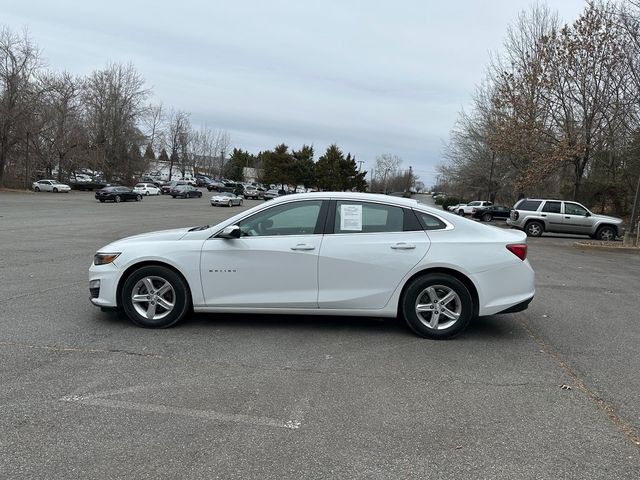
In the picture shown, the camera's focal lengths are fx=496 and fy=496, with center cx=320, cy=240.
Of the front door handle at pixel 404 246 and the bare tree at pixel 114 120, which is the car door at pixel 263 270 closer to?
the front door handle at pixel 404 246

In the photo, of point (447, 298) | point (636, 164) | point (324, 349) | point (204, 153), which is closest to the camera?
point (324, 349)

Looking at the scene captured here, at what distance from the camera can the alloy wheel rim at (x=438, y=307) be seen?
522cm

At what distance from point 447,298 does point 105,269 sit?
3695 mm

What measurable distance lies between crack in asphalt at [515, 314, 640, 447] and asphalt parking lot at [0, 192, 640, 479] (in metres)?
0.02

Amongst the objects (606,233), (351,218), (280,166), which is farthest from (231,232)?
(280,166)

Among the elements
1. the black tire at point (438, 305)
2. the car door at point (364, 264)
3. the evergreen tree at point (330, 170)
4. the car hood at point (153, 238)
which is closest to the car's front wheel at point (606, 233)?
the black tire at point (438, 305)

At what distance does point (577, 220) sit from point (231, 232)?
70.6 feet

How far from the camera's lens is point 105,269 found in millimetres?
5406

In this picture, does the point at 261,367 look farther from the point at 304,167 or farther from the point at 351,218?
the point at 304,167

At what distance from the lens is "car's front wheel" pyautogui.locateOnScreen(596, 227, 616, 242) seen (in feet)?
72.6

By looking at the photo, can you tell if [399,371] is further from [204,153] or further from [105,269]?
[204,153]

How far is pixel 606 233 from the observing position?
72.9 feet

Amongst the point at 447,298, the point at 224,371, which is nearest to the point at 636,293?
the point at 447,298

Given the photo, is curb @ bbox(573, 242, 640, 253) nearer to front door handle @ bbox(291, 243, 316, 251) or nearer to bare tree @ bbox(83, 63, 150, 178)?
front door handle @ bbox(291, 243, 316, 251)
